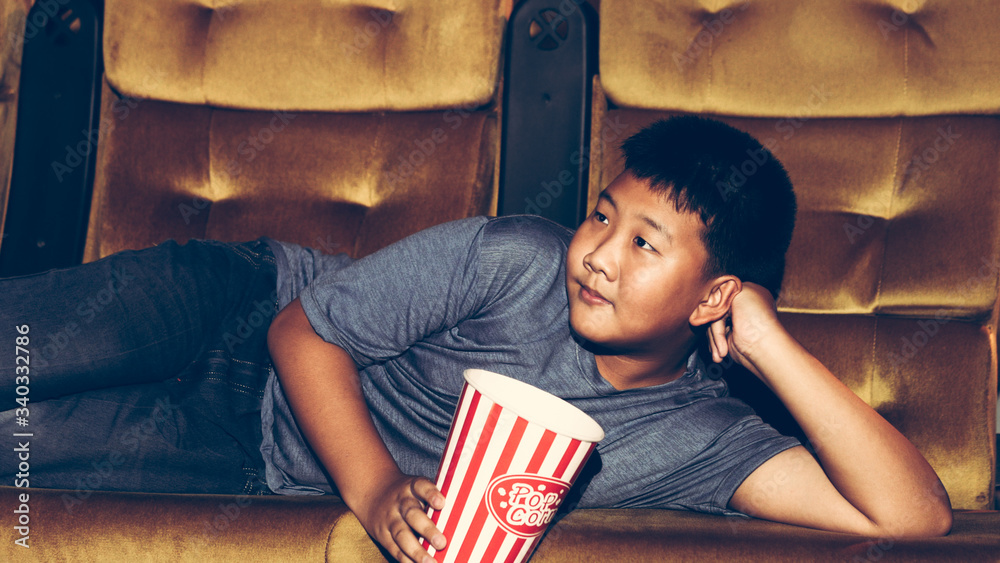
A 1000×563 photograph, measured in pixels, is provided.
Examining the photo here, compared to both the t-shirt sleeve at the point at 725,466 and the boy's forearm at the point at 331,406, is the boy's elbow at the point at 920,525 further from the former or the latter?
the boy's forearm at the point at 331,406

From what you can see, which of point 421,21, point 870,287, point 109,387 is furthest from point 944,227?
point 109,387

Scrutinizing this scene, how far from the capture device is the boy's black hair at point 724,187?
2.63 ft

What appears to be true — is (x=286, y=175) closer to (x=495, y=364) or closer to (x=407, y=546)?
(x=495, y=364)

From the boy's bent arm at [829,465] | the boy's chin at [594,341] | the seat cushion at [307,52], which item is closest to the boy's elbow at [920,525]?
the boy's bent arm at [829,465]

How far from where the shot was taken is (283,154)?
1.33 metres

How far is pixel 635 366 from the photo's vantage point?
92 centimetres

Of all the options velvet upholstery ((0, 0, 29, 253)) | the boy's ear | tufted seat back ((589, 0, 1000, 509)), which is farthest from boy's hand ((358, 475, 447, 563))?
velvet upholstery ((0, 0, 29, 253))

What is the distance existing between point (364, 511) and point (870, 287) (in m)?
0.94

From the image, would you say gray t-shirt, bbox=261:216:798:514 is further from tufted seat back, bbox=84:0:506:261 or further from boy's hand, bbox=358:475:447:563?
tufted seat back, bbox=84:0:506:261

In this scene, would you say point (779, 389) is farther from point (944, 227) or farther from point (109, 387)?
point (109, 387)

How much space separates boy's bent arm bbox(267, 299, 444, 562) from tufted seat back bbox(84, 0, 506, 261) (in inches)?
18.0

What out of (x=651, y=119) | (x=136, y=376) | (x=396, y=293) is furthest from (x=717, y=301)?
(x=136, y=376)

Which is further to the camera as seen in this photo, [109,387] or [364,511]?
[109,387]

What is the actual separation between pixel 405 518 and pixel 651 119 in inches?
35.3
